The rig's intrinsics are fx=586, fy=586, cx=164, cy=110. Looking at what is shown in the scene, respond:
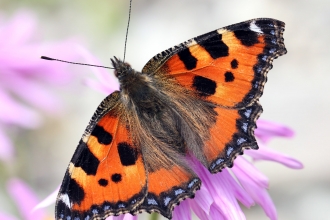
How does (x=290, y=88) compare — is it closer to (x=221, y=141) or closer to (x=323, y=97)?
(x=323, y=97)

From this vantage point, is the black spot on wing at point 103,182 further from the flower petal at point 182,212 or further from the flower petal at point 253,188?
the flower petal at point 253,188

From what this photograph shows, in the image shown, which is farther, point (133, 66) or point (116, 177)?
point (133, 66)

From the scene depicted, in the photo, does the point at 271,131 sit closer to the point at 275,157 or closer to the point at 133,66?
the point at 275,157

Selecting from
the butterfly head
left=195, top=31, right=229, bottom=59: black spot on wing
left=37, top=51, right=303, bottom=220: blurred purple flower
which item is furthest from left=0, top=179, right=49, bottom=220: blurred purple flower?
left=195, top=31, right=229, bottom=59: black spot on wing

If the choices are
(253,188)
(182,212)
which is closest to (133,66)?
(253,188)

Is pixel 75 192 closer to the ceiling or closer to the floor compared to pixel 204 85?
closer to the floor

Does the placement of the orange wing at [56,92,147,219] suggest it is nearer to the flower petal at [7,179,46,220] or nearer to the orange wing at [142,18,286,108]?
the orange wing at [142,18,286,108]
